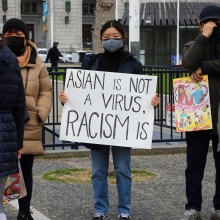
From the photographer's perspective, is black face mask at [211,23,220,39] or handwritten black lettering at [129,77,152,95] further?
handwritten black lettering at [129,77,152,95]

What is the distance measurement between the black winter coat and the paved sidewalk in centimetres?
166

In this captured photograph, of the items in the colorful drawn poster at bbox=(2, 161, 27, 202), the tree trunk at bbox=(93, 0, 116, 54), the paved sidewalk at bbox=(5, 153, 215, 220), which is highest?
the tree trunk at bbox=(93, 0, 116, 54)

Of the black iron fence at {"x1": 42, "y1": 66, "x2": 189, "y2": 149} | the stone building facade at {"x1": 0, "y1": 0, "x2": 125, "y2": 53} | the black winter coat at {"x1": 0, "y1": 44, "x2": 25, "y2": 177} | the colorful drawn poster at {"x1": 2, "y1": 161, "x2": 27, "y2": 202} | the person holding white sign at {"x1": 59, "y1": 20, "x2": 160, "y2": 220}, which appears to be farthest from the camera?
the stone building facade at {"x1": 0, "y1": 0, "x2": 125, "y2": 53}

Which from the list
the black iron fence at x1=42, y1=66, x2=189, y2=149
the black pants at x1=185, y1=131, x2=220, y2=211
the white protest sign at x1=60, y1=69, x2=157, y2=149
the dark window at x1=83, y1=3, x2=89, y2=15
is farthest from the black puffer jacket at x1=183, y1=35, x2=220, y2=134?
the dark window at x1=83, y1=3, x2=89, y2=15

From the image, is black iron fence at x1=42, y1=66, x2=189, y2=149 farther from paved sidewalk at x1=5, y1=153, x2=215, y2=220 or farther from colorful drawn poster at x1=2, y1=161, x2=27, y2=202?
colorful drawn poster at x1=2, y1=161, x2=27, y2=202

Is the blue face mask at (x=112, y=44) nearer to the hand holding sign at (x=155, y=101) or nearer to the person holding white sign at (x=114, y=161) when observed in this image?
the person holding white sign at (x=114, y=161)

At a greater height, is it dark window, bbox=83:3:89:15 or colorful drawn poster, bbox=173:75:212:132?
dark window, bbox=83:3:89:15

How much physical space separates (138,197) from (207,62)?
1968 millimetres

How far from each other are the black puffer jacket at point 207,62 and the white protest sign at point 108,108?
0.40m

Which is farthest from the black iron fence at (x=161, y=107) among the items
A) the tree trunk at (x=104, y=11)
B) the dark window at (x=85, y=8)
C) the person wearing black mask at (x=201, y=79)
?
the dark window at (x=85, y=8)

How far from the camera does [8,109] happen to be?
185 inches

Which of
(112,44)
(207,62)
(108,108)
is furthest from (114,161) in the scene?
(207,62)

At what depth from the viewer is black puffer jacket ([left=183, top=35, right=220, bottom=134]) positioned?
18.8 feet

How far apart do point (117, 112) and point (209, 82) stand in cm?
89
